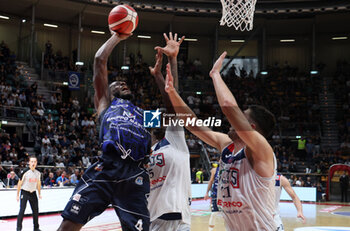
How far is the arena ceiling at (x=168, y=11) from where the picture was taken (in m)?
26.5

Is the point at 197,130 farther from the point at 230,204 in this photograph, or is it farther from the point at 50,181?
the point at 50,181

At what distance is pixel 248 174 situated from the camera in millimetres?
3488

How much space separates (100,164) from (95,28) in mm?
27806

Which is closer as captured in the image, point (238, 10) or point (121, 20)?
point (121, 20)

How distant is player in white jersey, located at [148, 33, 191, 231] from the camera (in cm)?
467

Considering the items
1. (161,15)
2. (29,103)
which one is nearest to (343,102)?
(161,15)

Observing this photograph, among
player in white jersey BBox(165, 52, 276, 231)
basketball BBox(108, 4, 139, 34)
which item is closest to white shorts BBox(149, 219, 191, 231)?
player in white jersey BBox(165, 52, 276, 231)

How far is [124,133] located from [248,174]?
1182mm

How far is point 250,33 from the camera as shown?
31.9 m

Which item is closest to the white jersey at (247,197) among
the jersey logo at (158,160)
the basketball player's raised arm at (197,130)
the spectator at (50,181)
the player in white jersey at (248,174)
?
the player in white jersey at (248,174)

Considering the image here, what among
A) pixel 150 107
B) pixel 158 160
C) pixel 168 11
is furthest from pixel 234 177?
pixel 168 11

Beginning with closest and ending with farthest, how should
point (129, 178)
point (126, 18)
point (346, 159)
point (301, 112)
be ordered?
point (129, 178)
point (126, 18)
point (346, 159)
point (301, 112)

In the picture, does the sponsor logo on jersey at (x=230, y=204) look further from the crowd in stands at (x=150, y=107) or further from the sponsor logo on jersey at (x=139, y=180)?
the crowd in stands at (x=150, y=107)

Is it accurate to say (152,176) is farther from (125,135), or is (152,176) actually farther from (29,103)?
(29,103)
